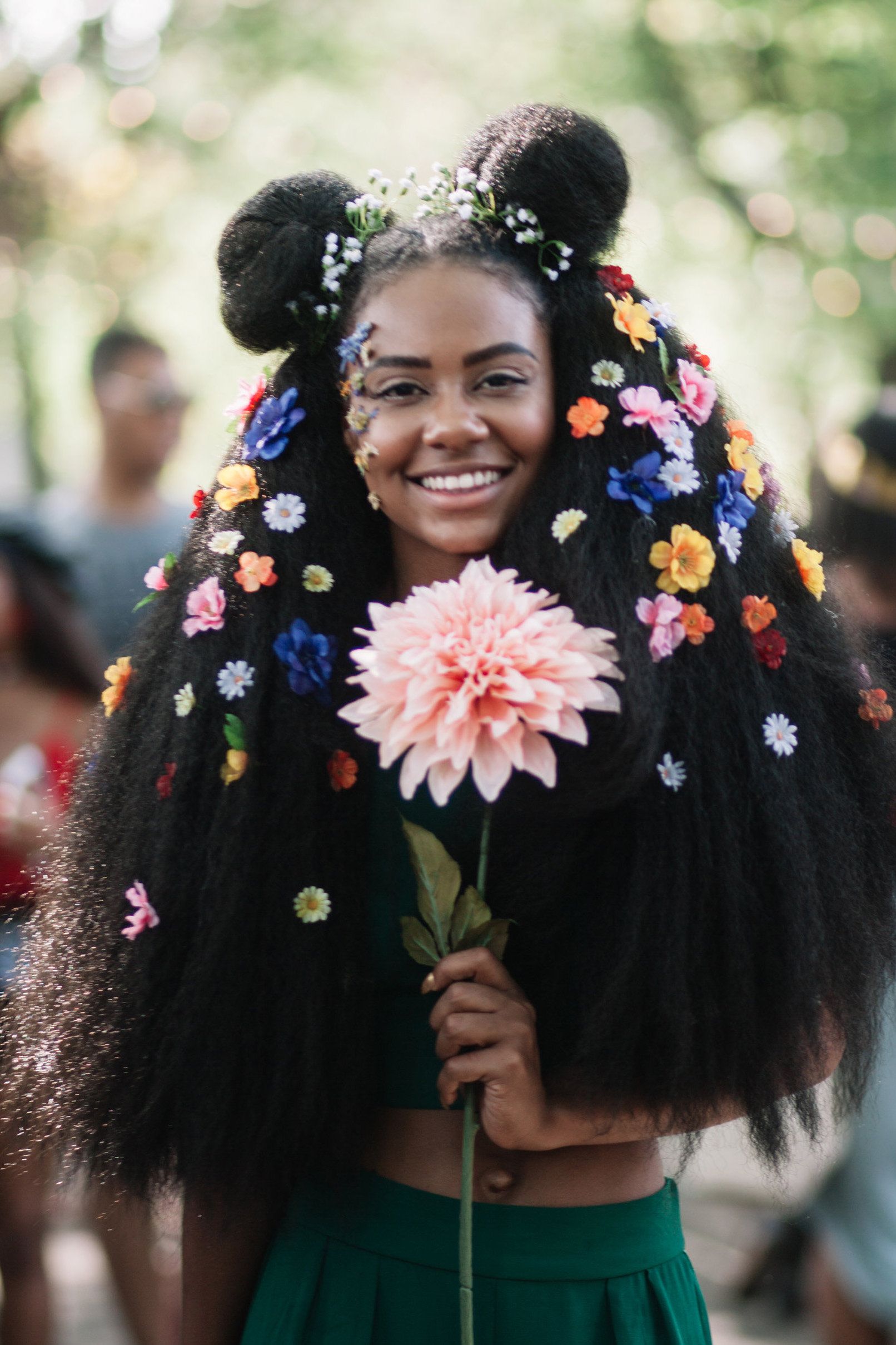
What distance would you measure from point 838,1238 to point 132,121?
28.3ft

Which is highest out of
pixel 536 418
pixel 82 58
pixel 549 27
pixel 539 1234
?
pixel 82 58

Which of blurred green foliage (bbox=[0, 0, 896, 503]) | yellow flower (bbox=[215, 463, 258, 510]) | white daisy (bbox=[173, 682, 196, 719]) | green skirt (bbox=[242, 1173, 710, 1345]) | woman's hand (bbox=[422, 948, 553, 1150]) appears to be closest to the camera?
woman's hand (bbox=[422, 948, 553, 1150])

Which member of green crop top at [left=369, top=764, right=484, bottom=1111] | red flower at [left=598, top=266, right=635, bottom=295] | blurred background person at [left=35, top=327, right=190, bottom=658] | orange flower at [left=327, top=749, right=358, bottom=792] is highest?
blurred background person at [left=35, top=327, right=190, bottom=658]

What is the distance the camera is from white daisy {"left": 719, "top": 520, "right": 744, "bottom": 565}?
1.98 m

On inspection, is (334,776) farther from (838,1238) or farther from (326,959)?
(838,1238)

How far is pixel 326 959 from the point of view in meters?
1.97

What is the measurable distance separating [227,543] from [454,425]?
0.39m

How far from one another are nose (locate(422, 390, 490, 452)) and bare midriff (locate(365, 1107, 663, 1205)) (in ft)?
2.93

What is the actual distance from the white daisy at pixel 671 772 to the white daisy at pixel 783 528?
1.33 ft

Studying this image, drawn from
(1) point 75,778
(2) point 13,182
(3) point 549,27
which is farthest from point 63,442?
(1) point 75,778

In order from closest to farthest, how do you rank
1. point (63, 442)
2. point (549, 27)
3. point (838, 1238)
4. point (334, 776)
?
point (334, 776) < point (838, 1238) < point (549, 27) < point (63, 442)

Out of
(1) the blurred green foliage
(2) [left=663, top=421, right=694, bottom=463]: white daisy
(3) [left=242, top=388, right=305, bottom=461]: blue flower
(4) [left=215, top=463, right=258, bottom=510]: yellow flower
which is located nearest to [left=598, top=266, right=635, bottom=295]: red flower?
(2) [left=663, top=421, right=694, bottom=463]: white daisy

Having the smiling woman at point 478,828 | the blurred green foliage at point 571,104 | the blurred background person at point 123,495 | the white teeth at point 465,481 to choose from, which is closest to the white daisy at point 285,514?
the smiling woman at point 478,828

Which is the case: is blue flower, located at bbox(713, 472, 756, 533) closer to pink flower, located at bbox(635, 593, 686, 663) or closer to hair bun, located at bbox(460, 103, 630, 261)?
pink flower, located at bbox(635, 593, 686, 663)
